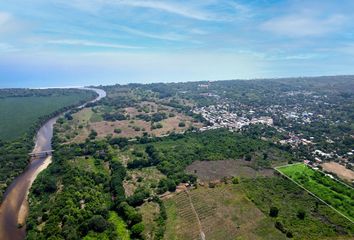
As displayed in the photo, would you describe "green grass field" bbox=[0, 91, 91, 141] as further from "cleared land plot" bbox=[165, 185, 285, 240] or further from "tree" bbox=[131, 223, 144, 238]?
"cleared land plot" bbox=[165, 185, 285, 240]

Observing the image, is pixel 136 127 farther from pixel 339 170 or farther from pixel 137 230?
pixel 339 170

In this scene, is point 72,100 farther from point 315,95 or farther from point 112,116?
point 315,95

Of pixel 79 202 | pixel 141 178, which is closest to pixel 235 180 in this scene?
pixel 141 178

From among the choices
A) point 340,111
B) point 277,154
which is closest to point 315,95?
point 340,111

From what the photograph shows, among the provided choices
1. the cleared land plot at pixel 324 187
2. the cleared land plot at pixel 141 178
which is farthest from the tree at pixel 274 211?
the cleared land plot at pixel 141 178

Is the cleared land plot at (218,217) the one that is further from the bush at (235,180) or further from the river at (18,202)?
the river at (18,202)

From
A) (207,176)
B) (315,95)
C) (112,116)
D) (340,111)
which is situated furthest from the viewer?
(315,95)
